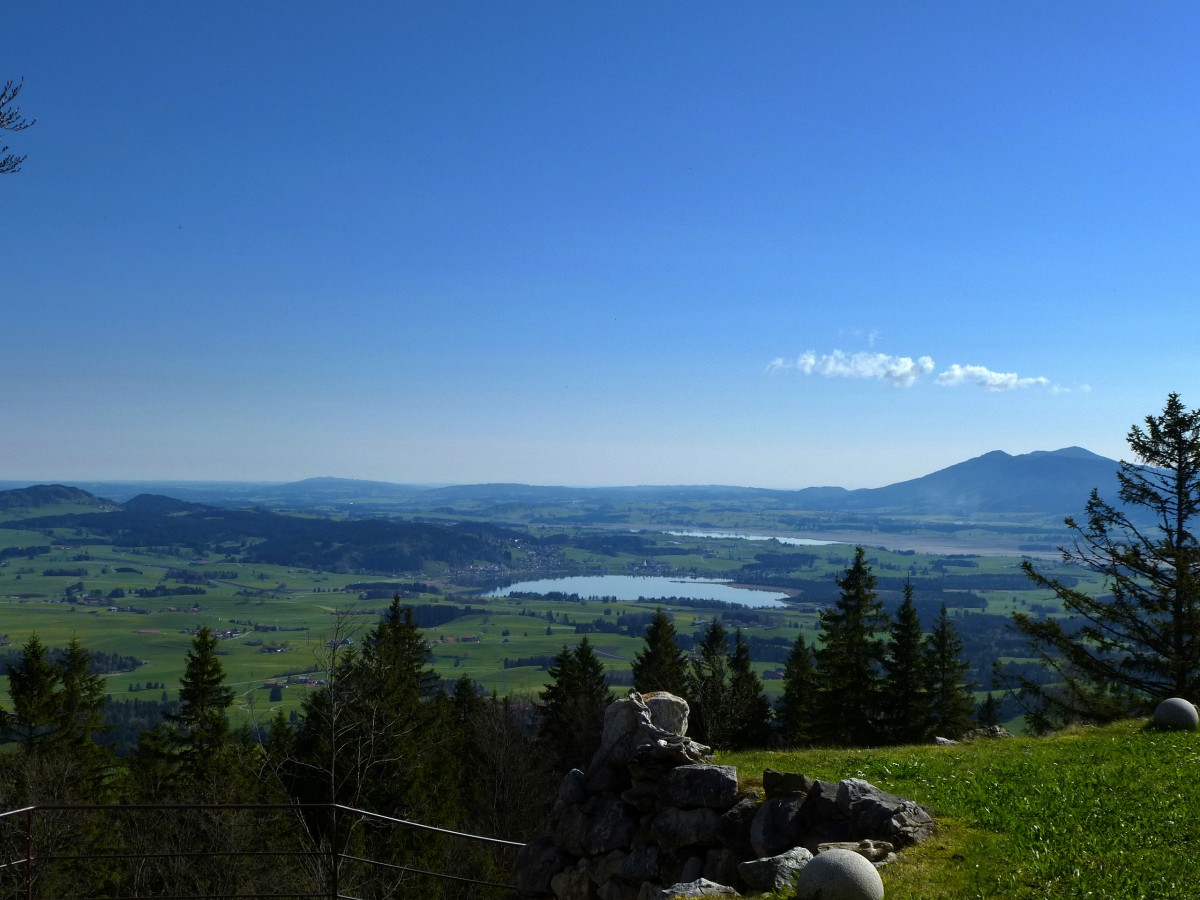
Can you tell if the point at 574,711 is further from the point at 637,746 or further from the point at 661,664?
the point at 637,746

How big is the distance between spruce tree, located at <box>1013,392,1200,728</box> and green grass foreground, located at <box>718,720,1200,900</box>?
43.1 ft

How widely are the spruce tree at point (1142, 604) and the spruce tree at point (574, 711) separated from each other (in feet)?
80.9

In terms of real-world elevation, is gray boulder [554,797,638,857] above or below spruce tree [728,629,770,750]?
above

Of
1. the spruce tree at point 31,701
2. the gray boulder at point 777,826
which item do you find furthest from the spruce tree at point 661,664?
the gray boulder at point 777,826

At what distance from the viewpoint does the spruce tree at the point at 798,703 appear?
44781mm

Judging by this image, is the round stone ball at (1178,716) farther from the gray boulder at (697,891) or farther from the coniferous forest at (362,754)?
the coniferous forest at (362,754)

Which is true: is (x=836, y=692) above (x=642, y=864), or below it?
below

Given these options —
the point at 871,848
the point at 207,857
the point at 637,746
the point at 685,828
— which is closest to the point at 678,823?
the point at 685,828

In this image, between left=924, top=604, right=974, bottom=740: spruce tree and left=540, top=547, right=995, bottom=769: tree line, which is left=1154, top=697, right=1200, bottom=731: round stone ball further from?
left=924, top=604, right=974, bottom=740: spruce tree

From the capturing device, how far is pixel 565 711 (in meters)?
50.0

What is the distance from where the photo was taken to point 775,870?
11773 mm

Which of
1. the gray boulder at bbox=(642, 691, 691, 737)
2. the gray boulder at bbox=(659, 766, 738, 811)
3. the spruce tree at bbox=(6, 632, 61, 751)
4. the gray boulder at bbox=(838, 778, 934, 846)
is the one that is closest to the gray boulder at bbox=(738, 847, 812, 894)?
the gray boulder at bbox=(838, 778, 934, 846)

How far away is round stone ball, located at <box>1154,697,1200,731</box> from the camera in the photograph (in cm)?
2023

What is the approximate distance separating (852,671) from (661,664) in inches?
624
